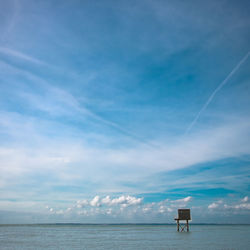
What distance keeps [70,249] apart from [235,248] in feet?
71.7

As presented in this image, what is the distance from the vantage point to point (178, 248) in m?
36.3

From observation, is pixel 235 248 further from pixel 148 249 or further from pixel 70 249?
pixel 70 249

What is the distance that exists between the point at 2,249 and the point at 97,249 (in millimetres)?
12508

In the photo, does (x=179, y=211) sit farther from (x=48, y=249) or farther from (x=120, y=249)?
(x=48, y=249)

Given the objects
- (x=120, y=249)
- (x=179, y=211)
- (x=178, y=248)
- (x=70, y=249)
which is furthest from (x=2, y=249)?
(x=179, y=211)

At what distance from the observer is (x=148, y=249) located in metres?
35.0

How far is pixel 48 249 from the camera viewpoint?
117 ft

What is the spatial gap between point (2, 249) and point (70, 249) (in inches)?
353

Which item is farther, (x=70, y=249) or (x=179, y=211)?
(x=179, y=211)

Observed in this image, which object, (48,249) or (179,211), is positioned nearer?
(48,249)

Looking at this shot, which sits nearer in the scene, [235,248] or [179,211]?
[235,248]

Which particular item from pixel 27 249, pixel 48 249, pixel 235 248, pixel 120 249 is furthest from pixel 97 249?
pixel 235 248

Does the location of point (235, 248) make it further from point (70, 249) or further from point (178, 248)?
point (70, 249)

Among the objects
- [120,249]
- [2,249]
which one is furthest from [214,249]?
[2,249]
